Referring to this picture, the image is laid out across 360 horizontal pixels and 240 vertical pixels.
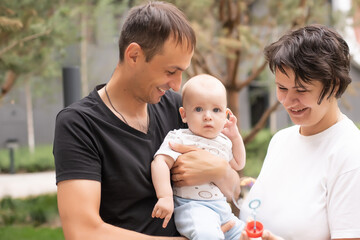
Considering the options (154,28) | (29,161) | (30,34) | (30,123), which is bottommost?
(29,161)

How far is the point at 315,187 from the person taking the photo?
1903mm

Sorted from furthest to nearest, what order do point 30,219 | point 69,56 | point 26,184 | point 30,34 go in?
point 26,184, point 30,219, point 69,56, point 30,34

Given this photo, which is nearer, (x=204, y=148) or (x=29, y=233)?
(x=204, y=148)

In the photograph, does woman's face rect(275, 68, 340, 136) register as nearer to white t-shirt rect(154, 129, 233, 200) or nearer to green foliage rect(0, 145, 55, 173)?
white t-shirt rect(154, 129, 233, 200)

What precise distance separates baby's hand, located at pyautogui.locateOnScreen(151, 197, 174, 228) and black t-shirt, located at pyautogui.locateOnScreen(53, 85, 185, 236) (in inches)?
3.9

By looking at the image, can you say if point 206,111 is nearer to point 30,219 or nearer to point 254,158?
point 30,219

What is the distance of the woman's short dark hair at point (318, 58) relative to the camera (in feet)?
A: 6.04

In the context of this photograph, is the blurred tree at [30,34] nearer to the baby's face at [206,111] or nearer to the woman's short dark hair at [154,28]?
the woman's short dark hair at [154,28]

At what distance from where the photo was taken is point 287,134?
2287 millimetres

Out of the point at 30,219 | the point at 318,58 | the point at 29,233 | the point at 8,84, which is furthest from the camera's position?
the point at 30,219

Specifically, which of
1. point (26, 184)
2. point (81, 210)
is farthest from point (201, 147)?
point (26, 184)


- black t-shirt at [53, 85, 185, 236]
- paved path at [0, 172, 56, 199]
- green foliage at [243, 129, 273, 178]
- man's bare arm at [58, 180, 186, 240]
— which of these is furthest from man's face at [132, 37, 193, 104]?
green foliage at [243, 129, 273, 178]

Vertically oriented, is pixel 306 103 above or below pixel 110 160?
above

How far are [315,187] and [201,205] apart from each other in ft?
1.88
